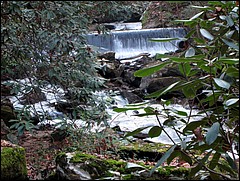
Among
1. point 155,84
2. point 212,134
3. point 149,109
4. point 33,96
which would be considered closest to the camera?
point 212,134

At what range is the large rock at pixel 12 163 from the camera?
1.72 m

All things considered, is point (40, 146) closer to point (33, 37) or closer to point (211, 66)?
point (33, 37)

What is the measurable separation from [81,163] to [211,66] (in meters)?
0.89

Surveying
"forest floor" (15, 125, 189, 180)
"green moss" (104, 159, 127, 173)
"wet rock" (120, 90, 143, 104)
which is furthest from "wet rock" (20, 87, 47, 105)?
"wet rock" (120, 90, 143, 104)

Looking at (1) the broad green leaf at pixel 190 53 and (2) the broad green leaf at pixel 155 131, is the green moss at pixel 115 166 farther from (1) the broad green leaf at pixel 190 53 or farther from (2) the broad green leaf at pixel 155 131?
(1) the broad green leaf at pixel 190 53

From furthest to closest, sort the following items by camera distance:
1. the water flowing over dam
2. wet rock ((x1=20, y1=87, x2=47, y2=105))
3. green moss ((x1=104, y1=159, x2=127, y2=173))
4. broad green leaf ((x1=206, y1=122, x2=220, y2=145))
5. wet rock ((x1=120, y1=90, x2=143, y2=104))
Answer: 1. the water flowing over dam
2. wet rock ((x1=120, y1=90, x2=143, y2=104))
3. wet rock ((x1=20, y1=87, x2=47, y2=105))
4. green moss ((x1=104, y1=159, x2=127, y2=173))
5. broad green leaf ((x1=206, y1=122, x2=220, y2=145))

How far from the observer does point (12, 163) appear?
68.5 inches

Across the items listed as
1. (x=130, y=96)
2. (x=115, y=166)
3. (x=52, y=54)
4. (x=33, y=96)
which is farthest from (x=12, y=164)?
(x=130, y=96)

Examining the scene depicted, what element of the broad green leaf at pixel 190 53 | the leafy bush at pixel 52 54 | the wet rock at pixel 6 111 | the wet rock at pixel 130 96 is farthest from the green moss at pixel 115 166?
the wet rock at pixel 130 96

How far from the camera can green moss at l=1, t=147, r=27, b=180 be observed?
67.7 inches

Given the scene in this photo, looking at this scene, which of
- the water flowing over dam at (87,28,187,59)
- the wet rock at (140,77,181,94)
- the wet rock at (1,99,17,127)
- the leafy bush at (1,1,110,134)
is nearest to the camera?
the leafy bush at (1,1,110,134)

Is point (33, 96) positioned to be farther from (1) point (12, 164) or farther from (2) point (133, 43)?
(2) point (133, 43)

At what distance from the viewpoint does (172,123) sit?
3.58ft

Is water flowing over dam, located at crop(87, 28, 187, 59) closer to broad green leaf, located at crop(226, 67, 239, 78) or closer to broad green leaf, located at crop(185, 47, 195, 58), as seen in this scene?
broad green leaf, located at crop(185, 47, 195, 58)
